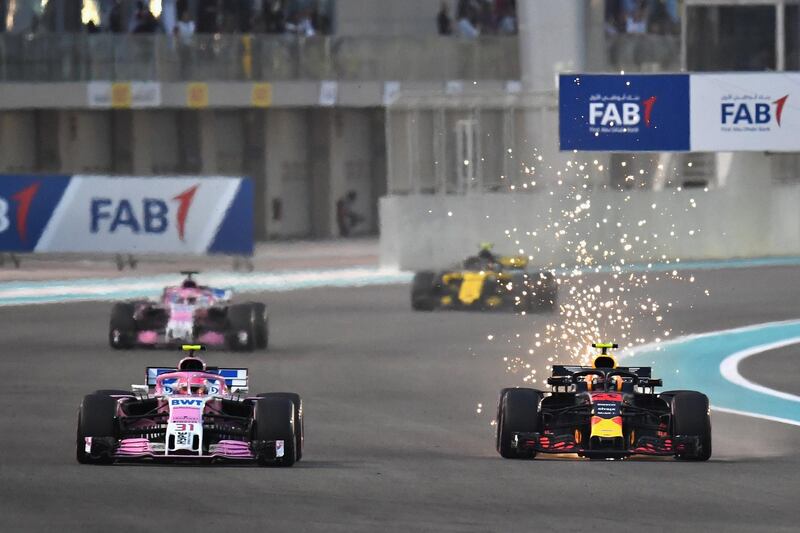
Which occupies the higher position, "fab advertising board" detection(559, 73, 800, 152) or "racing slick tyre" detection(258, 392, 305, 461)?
"fab advertising board" detection(559, 73, 800, 152)

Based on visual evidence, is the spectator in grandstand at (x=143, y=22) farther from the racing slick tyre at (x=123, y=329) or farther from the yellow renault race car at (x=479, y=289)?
the racing slick tyre at (x=123, y=329)

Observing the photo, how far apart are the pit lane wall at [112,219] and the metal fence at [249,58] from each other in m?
6.63

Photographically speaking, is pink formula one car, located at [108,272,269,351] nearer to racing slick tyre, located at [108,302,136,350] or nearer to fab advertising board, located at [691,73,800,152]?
racing slick tyre, located at [108,302,136,350]

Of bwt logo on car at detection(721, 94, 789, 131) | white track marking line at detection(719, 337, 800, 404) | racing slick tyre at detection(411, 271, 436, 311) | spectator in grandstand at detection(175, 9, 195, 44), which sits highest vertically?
spectator in grandstand at detection(175, 9, 195, 44)

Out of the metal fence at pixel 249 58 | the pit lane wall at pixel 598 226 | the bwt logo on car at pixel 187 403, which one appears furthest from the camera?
the metal fence at pixel 249 58

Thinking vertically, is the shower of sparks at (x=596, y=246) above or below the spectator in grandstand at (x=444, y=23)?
below

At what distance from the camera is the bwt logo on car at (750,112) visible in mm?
39188

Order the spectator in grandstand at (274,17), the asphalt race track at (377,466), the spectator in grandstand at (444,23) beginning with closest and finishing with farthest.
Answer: the asphalt race track at (377,466) → the spectator in grandstand at (274,17) → the spectator in grandstand at (444,23)

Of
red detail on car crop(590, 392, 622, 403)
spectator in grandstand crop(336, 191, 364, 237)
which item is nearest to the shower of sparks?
spectator in grandstand crop(336, 191, 364, 237)

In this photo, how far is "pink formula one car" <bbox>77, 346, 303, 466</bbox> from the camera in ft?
48.3

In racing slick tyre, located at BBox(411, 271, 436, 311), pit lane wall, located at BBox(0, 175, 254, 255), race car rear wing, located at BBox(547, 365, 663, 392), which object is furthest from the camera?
pit lane wall, located at BBox(0, 175, 254, 255)

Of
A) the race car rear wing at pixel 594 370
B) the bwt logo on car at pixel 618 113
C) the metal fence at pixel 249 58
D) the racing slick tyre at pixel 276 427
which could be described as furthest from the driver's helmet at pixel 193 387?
the metal fence at pixel 249 58

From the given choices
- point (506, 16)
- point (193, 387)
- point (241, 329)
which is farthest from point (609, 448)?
point (506, 16)

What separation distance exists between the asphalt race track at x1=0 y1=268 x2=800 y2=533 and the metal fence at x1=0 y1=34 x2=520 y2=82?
16.8 meters
